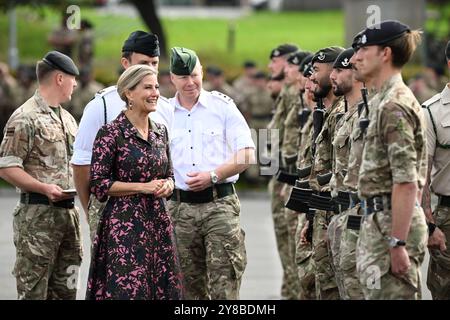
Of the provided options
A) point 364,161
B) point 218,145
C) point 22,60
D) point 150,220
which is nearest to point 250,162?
point 218,145

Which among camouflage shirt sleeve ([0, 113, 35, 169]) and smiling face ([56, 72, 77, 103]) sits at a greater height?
smiling face ([56, 72, 77, 103])

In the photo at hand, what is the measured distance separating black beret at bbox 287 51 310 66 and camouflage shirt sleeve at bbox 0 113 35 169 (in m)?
3.54

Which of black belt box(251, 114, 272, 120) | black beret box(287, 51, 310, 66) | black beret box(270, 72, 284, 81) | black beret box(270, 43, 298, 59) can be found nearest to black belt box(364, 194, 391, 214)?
black beret box(287, 51, 310, 66)

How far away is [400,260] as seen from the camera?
7254 millimetres

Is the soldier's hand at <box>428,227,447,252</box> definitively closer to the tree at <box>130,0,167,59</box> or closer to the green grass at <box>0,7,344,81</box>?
the green grass at <box>0,7,344,81</box>

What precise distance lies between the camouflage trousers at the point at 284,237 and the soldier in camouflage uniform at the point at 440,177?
2.67 metres

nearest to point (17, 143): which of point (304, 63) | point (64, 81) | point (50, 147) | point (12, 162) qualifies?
point (12, 162)

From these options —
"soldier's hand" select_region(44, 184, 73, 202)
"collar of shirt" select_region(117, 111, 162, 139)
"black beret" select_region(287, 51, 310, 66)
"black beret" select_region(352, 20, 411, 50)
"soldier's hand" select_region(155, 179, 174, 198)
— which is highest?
"black beret" select_region(352, 20, 411, 50)

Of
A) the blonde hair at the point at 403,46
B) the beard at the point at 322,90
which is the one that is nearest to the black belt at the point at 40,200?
the beard at the point at 322,90

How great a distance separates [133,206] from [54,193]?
4.70 ft

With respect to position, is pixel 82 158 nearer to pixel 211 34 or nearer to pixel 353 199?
pixel 353 199

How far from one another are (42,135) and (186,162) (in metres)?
1.14

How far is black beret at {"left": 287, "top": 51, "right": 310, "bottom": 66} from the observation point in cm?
1242
